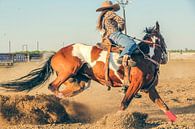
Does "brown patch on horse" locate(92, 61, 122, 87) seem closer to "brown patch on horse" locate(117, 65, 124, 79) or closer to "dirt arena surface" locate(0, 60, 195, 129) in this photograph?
"brown patch on horse" locate(117, 65, 124, 79)

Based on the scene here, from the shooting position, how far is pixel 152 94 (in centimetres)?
872

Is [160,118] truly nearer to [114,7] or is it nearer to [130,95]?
[130,95]

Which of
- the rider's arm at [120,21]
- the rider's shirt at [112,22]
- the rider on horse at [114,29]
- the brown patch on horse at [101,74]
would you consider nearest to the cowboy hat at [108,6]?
the rider on horse at [114,29]

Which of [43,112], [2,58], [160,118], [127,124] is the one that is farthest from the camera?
[2,58]

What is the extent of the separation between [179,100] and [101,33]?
4.20 metres

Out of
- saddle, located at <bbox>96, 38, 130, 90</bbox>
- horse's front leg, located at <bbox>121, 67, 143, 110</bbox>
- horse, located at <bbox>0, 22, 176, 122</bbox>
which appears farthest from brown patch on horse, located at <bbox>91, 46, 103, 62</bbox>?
horse's front leg, located at <bbox>121, 67, 143, 110</bbox>

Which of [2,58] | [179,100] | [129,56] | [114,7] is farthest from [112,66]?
[2,58]

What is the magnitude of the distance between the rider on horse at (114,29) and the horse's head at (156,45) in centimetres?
51

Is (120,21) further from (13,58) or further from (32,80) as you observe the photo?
(13,58)

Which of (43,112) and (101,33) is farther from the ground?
(101,33)

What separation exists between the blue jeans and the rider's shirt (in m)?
0.10

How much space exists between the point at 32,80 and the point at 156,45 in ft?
9.39

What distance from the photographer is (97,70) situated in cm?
900

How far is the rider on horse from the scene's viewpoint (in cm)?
843
